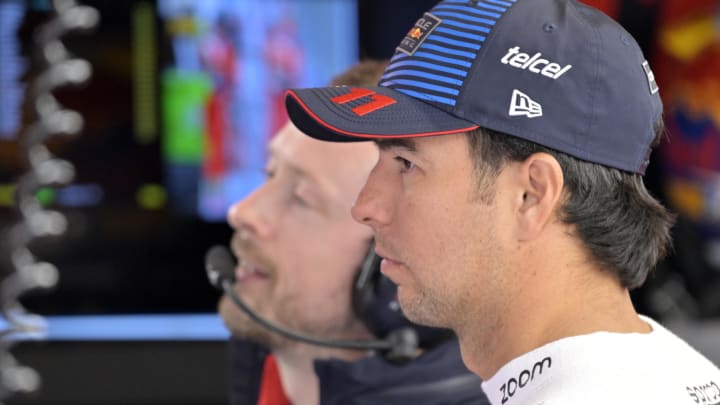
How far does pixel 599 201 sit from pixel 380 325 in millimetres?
468

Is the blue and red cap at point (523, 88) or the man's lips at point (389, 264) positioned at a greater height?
the blue and red cap at point (523, 88)

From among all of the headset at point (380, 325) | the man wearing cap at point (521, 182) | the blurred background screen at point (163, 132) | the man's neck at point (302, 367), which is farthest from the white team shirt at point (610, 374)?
the blurred background screen at point (163, 132)

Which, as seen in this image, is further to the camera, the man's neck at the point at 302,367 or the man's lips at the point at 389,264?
the man's neck at the point at 302,367

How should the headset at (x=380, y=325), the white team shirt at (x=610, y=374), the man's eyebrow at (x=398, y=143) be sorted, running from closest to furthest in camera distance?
1. the white team shirt at (x=610, y=374)
2. the man's eyebrow at (x=398, y=143)
3. the headset at (x=380, y=325)

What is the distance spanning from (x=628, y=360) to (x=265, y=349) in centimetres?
81

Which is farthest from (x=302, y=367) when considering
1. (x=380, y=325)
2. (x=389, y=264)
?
(x=389, y=264)

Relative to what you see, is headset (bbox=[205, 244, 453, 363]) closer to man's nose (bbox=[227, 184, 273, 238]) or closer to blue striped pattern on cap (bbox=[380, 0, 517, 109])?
man's nose (bbox=[227, 184, 273, 238])

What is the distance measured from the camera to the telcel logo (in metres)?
0.87

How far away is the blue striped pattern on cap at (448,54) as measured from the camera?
0.89 metres

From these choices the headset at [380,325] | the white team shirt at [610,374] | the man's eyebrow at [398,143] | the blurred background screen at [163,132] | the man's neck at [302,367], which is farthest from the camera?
the blurred background screen at [163,132]

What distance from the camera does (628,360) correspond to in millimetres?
832

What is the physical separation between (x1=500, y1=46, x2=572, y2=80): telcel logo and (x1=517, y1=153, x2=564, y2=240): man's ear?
0.07 m

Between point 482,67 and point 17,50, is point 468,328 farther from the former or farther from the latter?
point 17,50

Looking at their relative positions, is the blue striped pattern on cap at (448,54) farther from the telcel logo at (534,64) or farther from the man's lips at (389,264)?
the man's lips at (389,264)
